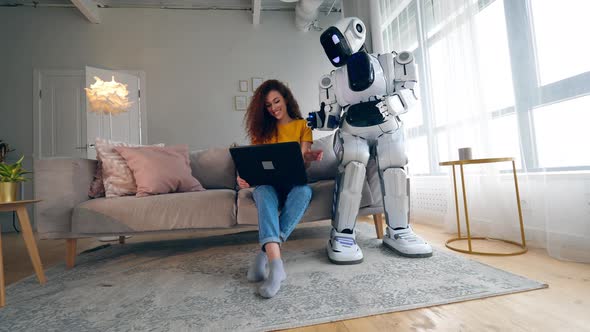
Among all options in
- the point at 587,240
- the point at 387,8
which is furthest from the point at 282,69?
the point at 587,240

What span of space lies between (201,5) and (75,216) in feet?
12.6

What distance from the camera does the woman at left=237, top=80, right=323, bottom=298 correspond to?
1189 mm

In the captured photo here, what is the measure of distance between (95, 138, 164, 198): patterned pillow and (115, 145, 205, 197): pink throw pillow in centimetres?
4

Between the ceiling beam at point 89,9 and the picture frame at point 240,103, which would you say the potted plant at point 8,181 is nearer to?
the picture frame at point 240,103

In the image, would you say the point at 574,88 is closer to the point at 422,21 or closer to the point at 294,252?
the point at 422,21

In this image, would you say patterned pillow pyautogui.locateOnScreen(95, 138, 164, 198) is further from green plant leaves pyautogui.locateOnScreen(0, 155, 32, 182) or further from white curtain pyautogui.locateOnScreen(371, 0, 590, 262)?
white curtain pyautogui.locateOnScreen(371, 0, 590, 262)

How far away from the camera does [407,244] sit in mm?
1480

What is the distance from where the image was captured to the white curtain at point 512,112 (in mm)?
1394

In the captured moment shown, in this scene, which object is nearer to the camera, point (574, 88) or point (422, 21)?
point (574, 88)

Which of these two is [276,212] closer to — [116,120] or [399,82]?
[399,82]

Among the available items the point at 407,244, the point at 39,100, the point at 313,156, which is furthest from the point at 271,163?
the point at 39,100

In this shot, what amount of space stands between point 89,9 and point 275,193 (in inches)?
168

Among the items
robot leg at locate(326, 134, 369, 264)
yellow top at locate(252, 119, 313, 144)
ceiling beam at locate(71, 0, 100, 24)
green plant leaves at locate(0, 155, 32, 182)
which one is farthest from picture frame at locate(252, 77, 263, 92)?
green plant leaves at locate(0, 155, 32, 182)

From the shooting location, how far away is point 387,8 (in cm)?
300
